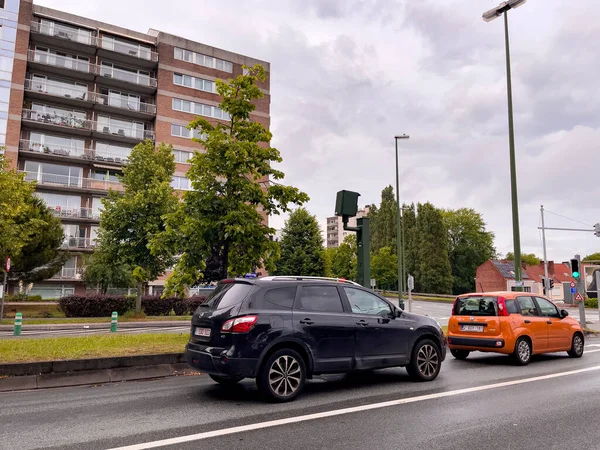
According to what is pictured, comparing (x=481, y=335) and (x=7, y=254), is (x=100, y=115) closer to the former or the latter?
(x=7, y=254)

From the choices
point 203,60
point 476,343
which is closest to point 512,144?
point 476,343

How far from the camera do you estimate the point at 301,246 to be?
52.0m

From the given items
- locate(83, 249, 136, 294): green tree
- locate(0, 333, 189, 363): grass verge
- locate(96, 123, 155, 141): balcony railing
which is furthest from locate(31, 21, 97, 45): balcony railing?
locate(0, 333, 189, 363): grass verge

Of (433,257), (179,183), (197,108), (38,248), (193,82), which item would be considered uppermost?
(193,82)

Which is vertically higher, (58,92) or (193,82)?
(193,82)

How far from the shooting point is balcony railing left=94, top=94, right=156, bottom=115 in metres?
41.0

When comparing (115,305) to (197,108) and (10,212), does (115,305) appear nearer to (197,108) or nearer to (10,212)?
(10,212)

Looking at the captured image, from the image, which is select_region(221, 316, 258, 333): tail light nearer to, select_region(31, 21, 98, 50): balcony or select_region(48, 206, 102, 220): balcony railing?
select_region(48, 206, 102, 220): balcony railing

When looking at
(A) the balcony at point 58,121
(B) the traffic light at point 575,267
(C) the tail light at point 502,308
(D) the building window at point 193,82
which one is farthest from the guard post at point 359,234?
(D) the building window at point 193,82

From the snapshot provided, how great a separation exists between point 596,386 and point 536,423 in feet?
10.3

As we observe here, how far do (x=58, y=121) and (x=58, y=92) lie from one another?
2.51 m

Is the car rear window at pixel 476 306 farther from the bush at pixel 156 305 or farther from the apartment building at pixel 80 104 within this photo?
the apartment building at pixel 80 104

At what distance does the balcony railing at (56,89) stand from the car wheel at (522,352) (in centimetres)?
3921

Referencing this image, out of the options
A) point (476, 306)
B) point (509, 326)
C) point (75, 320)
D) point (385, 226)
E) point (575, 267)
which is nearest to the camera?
point (509, 326)
